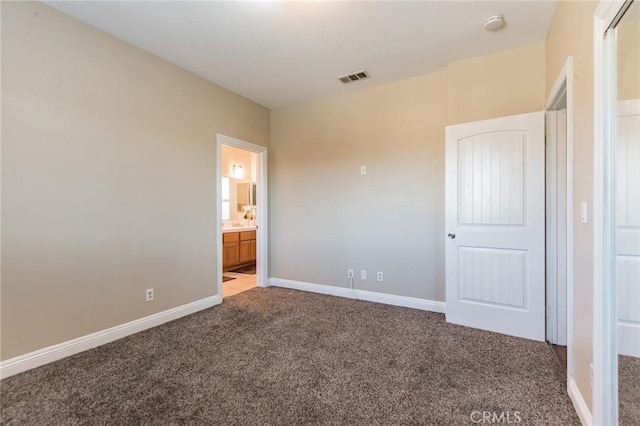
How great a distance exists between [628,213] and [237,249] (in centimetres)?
524

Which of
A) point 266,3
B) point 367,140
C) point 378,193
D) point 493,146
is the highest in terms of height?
point 266,3

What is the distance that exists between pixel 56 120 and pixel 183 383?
2222mm

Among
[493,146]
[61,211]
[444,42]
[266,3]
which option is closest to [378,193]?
[493,146]

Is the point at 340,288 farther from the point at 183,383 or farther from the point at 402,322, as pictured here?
the point at 183,383

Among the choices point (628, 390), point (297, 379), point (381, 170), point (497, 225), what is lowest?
point (297, 379)

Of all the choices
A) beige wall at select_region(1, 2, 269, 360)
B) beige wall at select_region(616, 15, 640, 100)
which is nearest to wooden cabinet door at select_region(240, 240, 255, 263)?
beige wall at select_region(1, 2, 269, 360)

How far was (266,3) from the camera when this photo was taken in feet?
→ 6.99

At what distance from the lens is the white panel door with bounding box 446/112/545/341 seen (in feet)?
8.29

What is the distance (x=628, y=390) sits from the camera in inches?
49.0

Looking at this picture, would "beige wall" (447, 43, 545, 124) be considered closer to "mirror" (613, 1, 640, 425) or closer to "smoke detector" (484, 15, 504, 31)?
"smoke detector" (484, 15, 504, 31)

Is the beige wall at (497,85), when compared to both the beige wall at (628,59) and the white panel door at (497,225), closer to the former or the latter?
the white panel door at (497,225)

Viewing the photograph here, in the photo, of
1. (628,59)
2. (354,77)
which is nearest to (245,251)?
(354,77)

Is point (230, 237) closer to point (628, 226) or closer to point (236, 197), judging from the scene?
point (236, 197)

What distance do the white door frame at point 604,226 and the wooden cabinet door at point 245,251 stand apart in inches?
202
